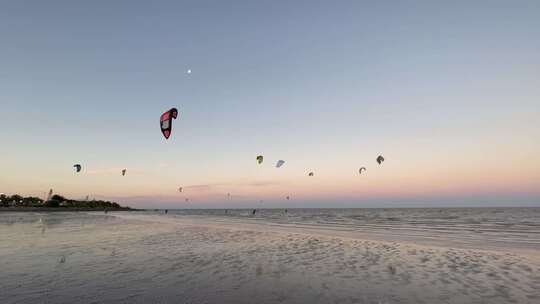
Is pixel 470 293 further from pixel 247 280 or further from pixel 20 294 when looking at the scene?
pixel 20 294

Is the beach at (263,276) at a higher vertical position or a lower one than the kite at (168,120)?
lower

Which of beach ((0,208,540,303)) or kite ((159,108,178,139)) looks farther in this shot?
kite ((159,108,178,139))

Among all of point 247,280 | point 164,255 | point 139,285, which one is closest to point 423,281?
point 247,280

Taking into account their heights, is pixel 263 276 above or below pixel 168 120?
below

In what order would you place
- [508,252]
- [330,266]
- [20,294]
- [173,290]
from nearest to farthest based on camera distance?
[20,294] < [173,290] < [330,266] < [508,252]

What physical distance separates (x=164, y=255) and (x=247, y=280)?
6.87 m

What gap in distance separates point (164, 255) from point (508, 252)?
54.9 feet

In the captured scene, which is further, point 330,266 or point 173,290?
point 330,266

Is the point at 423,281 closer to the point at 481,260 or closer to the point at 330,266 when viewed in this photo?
the point at 330,266

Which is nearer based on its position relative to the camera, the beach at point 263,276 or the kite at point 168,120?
the beach at point 263,276

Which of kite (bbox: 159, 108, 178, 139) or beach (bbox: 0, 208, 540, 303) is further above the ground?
kite (bbox: 159, 108, 178, 139)

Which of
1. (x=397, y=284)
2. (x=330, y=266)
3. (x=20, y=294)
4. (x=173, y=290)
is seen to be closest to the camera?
(x=20, y=294)

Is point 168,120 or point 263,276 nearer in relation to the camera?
point 263,276

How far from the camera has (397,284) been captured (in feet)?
34.3
